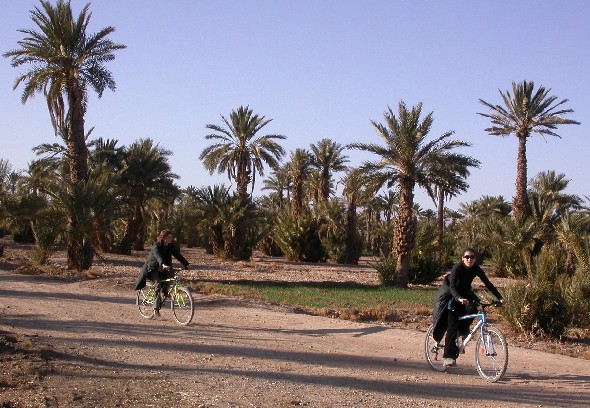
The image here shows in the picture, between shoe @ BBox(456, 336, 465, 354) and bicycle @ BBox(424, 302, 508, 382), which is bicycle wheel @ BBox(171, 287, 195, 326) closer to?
bicycle @ BBox(424, 302, 508, 382)

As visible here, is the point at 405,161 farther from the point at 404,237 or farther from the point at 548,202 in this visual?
the point at 548,202

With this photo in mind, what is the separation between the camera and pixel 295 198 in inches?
2121

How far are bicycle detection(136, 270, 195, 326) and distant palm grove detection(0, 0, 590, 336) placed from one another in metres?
6.53

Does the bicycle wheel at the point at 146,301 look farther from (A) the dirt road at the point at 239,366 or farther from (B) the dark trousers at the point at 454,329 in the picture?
(B) the dark trousers at the point at 454,329

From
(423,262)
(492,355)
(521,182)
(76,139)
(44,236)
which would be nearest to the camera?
(492,355)

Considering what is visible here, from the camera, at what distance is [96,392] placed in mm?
7051

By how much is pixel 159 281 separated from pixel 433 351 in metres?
5.58

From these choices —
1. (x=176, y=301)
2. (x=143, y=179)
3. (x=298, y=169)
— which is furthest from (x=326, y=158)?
(x=176, y=301)

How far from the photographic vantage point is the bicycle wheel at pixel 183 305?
484 inches

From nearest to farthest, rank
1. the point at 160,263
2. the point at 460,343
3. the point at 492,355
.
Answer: the point at 492,355, the point at 460,343, the point at 160,263

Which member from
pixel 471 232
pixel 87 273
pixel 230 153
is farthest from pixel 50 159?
pixel 471 232

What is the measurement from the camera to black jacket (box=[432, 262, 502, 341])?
9.16 m

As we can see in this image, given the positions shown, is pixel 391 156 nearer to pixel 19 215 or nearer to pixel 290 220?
pixel 19 215

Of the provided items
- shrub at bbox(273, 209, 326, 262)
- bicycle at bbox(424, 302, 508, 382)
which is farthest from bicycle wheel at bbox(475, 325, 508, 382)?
shrub at bbox(273, 209, 326, 262)
